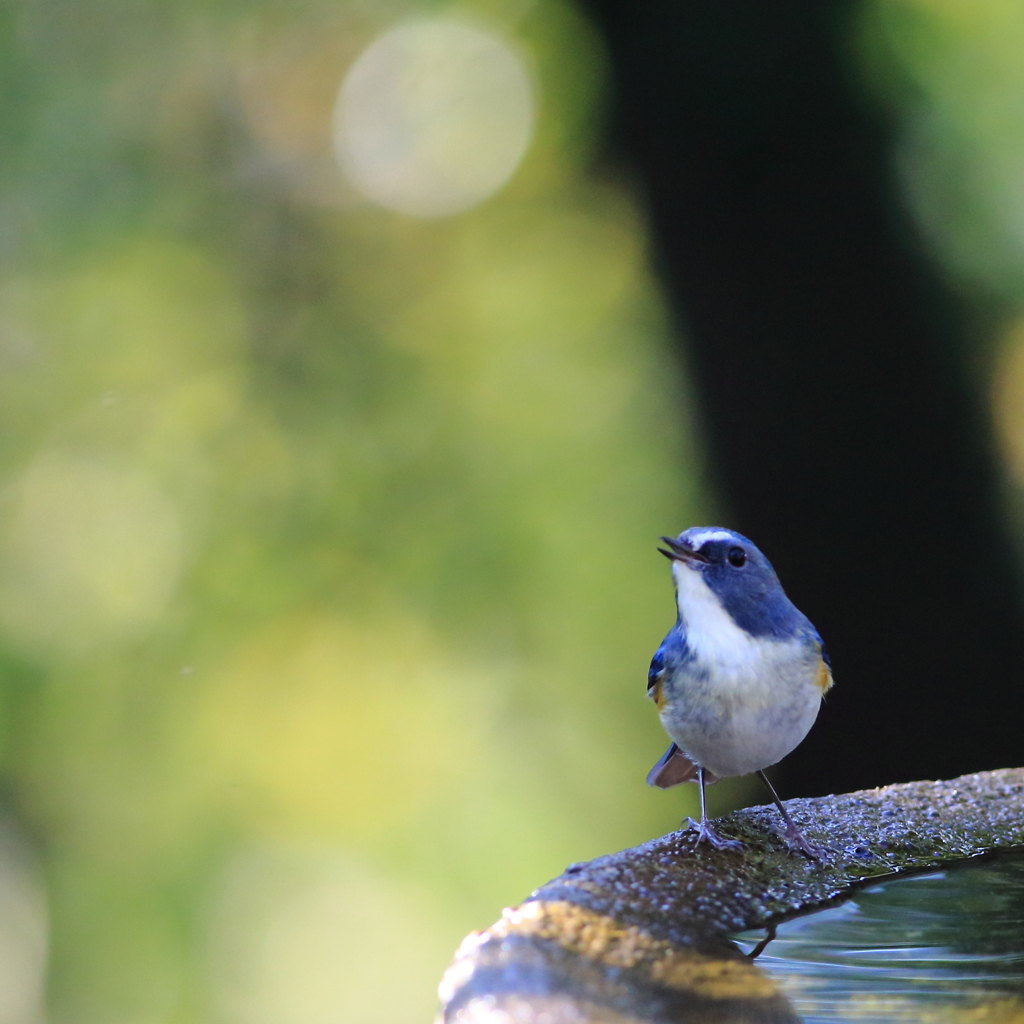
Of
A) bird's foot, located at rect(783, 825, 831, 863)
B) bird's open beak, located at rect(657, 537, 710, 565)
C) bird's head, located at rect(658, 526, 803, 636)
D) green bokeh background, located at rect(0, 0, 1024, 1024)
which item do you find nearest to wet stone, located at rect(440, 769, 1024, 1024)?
bird's foot, located at rect(783, 825, 831, 863)

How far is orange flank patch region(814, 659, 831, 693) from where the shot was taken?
2.71m

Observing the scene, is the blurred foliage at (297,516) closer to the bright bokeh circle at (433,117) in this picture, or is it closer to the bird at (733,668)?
the bright bokeh circle at (433,117)

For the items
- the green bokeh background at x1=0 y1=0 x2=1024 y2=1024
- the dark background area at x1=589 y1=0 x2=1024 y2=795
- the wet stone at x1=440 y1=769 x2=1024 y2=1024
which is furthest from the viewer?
the green bokeh background at x1=0 y1=0 x2=1024 y2=1024

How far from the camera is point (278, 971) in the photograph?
8.79 m

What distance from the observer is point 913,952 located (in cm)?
199

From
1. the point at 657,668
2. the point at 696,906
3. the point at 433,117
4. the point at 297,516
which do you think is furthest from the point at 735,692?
the point at 433,117

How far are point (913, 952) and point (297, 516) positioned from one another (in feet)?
24.8

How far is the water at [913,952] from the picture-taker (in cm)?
173

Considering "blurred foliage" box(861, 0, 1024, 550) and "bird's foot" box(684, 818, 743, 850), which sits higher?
"blurred foliage" box(861, 0, 1024, 550)

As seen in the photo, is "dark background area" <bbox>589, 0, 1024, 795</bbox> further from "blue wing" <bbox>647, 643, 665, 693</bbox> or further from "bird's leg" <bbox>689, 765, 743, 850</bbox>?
"bird's leg" <bbox>689, 765, 743, 850</bbox>

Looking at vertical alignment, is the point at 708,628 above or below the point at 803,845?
above

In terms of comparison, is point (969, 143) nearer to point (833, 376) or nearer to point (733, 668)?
point (833, 376)

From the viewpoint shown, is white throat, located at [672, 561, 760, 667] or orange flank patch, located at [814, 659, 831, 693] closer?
white throat, located at [672, 561, 760, 667]

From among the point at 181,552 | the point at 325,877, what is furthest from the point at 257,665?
the point at 325,877
